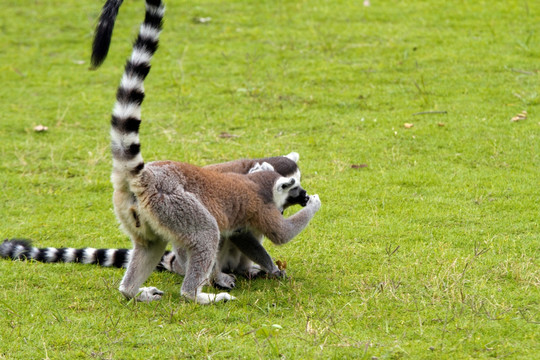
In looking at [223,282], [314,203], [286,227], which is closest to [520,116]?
[314,203]

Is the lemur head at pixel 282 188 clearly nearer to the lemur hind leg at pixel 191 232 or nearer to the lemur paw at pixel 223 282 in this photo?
the lemur paw at pixel 223 282

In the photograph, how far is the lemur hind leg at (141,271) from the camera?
5441 mm

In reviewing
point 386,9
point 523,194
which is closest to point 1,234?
point 523,194

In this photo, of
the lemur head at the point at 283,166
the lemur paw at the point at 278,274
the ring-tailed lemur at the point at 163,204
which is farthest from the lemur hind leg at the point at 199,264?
the lemur head at the point at 283,166

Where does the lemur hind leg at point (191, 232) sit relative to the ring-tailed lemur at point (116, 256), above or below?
above

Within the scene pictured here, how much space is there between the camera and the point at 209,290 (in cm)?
578

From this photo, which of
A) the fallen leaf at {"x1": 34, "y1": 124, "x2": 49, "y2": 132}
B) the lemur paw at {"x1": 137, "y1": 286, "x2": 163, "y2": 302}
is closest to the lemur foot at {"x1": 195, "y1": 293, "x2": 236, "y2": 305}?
the lemur paw at {"x1": 137, "y1": 286, "x2": 163, "y2": 302}

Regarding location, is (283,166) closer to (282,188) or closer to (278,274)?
(282,188)

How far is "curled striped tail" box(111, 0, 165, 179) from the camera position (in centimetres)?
502

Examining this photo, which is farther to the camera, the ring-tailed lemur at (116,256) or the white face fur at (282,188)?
the ring-tailed lemur at (116,256)

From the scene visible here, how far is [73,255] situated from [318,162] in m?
3.50

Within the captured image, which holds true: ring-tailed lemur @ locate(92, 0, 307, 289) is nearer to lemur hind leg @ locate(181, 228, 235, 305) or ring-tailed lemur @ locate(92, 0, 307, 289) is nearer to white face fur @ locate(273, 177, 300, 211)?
white face fur @ locate(273, 177, 300, 211)

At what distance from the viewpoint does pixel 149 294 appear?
5.50 meters

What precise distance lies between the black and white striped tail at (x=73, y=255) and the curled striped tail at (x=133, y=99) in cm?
149
